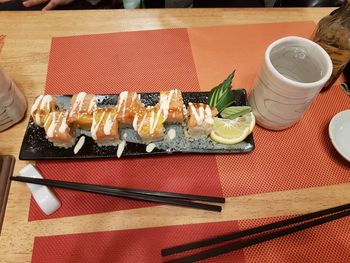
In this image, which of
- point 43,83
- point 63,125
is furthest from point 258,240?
point 43,83

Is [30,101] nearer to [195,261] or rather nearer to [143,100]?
[143,100]

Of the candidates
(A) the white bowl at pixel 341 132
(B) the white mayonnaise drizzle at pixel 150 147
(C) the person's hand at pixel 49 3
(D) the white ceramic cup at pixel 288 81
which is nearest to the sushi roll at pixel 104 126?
(B) the white mayonnaise drizzle at pixel 150 147

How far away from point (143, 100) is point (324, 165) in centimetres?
64

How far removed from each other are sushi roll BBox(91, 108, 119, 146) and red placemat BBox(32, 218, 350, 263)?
27 cm

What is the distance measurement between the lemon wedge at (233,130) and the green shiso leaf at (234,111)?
0.01 meters

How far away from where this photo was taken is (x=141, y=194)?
2.74ft

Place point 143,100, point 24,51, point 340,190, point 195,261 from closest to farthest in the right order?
point 195,261 < point 340,190 < point 143,100 < point 24,51

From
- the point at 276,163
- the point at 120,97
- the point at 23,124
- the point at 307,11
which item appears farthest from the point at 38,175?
the point at 307,11

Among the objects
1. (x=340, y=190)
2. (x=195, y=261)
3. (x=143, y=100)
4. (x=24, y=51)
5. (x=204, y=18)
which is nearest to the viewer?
(x=195, y=261)

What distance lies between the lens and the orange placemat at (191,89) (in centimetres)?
90

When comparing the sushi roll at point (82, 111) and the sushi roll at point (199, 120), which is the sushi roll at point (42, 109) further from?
the sushi roll at point (199, 120)

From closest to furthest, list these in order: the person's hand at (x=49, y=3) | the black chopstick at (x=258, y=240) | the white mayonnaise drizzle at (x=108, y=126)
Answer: the black chopstick at (x=258, y=240) → the white mayonnaise drizzle at (x=108, y=126) → the person's hand at (x=49, y=3)

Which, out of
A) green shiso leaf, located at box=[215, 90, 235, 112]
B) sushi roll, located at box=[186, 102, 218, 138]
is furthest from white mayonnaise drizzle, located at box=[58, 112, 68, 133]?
green shiso leaf, located at box=[215, 90, 235, 112]

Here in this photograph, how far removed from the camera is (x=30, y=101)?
1048 mm
